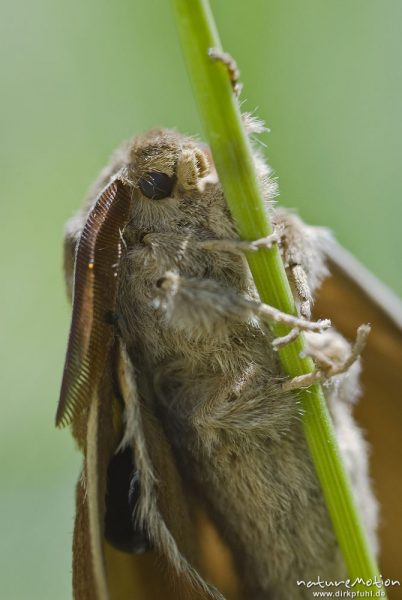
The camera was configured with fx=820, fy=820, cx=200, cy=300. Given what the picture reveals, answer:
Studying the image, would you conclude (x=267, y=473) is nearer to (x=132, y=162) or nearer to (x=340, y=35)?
(x=132, y=162)

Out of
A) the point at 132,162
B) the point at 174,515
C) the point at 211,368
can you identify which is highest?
the point at 132,162

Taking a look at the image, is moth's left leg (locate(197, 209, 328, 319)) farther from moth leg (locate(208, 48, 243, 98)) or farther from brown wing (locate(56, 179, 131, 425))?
moth leg (locate(208, 48, 243, 98))

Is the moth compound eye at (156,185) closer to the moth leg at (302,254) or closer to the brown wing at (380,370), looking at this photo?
the moth leg at (302,254)

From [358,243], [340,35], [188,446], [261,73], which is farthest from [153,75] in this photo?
[188,446]

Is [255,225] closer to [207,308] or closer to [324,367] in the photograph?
[207,308]

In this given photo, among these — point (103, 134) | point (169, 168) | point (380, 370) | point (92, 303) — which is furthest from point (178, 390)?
point (103, 134)

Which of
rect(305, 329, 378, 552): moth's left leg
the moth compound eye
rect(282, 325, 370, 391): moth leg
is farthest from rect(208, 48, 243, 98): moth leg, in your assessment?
rect(305, 329, 378, 552): moth's left leg

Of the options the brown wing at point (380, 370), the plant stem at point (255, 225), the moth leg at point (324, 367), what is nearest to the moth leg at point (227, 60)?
the plant stem at point (255, 225)
